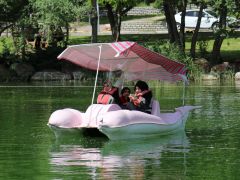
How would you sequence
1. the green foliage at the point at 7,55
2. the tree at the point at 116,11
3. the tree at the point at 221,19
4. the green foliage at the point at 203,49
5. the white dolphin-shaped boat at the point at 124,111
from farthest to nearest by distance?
the green foliage at the point at 203,49 → the green foliage at the point at 7,55 → the tree at the point at 116,11 → the tree at the point at 221,19 → the white dolphin-shaped boat at the point at 124,111

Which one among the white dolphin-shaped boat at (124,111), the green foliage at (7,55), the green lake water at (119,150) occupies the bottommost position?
the green foliage at (7,55)

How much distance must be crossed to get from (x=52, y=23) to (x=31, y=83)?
12.0 ft

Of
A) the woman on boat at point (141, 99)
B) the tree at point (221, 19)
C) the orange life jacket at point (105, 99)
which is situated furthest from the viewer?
the tree at point (221, 19)

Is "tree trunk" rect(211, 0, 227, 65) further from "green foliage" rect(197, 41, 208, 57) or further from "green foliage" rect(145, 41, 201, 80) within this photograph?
"green foliage" rect(145, 41, 201, 80)

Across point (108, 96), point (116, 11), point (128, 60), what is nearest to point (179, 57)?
point (116, 11)

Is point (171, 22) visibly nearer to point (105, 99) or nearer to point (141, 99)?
point (141, 99)

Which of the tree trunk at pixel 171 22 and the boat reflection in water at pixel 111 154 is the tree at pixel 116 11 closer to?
the tree trunk at pixel 171 22

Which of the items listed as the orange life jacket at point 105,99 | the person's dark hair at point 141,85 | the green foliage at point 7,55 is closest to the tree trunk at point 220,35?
the green foliage at point 7,55

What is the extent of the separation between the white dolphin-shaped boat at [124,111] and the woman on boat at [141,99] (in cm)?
18

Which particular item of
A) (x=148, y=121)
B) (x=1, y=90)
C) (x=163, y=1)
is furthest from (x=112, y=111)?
(x=163, y=1)

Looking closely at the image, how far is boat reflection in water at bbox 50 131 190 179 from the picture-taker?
609 inches

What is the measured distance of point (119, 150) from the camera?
18375 mm

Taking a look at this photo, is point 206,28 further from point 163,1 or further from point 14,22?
point 14,22

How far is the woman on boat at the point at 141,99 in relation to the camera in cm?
2119
